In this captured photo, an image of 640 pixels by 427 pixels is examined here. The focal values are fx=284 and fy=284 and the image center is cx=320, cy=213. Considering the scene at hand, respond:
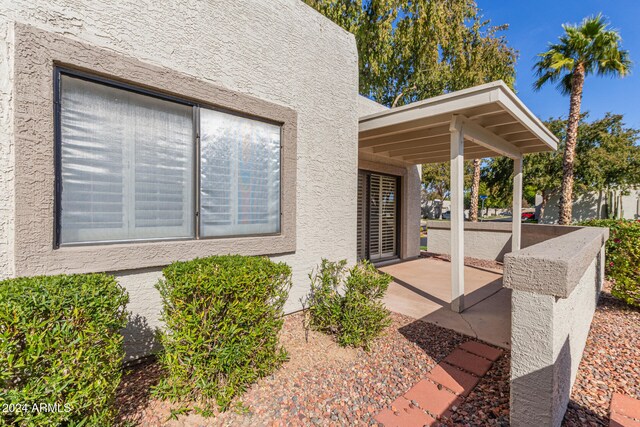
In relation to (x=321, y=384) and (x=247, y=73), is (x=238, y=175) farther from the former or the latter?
(x=321, y=384)

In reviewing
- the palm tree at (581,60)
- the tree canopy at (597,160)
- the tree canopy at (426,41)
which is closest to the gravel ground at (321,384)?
the palm tree at (581,60)

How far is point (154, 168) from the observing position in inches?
120

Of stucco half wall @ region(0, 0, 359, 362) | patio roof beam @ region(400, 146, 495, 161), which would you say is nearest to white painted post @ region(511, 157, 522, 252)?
patio roof beam @ region(400, 146, 495, 161)

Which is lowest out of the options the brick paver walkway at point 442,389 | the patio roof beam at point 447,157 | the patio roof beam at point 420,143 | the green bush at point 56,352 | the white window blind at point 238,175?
the brick paver walkway at point 442,389

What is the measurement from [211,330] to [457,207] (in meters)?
4.09

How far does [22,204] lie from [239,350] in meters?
2.12

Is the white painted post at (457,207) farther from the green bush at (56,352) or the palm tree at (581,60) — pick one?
the palm tree at (581,60)

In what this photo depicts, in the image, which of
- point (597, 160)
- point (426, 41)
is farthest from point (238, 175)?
point (597, 160)

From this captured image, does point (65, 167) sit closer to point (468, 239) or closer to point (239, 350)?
point (239, 350)

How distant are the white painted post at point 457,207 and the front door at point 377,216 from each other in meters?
3.38

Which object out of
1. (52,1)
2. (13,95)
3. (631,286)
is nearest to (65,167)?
(13,95)

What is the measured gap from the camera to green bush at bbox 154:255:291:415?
7.52 ft

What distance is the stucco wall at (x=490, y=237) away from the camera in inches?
328

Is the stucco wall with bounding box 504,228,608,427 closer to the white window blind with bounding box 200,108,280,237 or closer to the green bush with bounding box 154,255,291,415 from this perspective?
the green bush with bounding box 154,255,291,415
